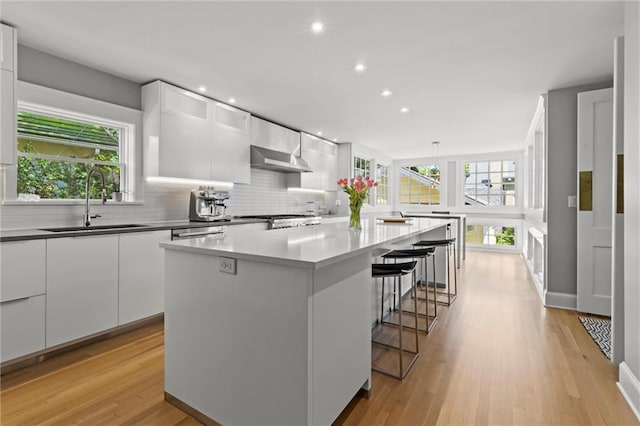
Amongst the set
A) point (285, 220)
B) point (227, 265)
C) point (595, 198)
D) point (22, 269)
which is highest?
point (595, 198)

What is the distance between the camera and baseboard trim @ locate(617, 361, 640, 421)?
1.71 meters

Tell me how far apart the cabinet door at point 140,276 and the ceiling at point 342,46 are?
1.61 m

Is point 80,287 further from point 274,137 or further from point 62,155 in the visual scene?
point 274,137

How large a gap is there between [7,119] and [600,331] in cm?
503

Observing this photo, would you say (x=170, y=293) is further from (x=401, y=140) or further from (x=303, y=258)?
(x=401, y=140)

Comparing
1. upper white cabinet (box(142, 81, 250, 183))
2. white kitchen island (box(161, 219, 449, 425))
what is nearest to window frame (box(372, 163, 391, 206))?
upper white cabinet (box(142, 81, 250, 183))

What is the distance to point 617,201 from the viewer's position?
2.10m

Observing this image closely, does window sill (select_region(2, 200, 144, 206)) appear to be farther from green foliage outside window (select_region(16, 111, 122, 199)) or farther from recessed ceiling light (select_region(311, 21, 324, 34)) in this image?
recessed ceiling light (select_region(311, 21, 324, 34))

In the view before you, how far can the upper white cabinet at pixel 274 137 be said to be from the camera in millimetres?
4551

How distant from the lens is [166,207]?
368cm

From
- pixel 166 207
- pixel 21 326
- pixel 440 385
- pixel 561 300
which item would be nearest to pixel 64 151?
pixel 166 207

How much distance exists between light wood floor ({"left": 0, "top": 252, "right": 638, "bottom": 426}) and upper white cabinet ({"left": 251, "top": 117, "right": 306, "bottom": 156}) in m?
2.79

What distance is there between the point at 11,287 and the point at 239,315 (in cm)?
174

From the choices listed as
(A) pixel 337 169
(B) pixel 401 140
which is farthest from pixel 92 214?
(B) pixel 401 140
